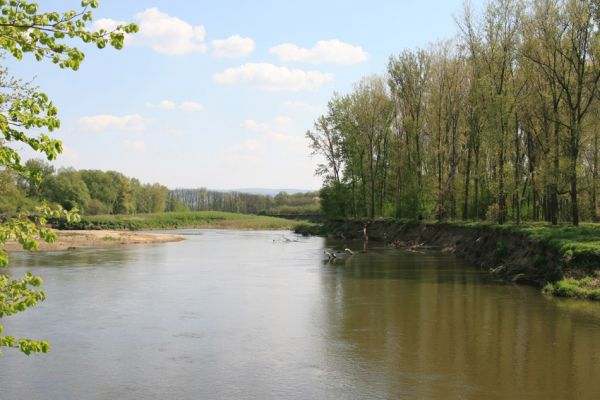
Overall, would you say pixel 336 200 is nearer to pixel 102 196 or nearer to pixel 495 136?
pixel 495 136

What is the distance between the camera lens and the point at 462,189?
175ft

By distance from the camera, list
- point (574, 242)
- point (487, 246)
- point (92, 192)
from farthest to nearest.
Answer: point (92, 192)
point (487, 246)
point (574, 242)

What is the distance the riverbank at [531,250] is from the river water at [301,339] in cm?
145

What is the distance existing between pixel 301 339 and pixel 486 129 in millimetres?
28118

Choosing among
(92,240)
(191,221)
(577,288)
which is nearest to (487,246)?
(577,288)

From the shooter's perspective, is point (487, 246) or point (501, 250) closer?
point (501, 250)

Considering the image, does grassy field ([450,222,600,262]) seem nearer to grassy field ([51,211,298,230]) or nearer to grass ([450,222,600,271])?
grass ([450,222,600,271])

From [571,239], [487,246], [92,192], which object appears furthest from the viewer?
[92,192]

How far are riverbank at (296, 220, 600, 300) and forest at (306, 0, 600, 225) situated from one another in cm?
239

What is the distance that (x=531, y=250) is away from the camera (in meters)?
30.0

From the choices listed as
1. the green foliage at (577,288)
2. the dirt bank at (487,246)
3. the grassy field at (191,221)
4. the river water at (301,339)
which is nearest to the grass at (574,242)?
the dirt bank at (487,246)

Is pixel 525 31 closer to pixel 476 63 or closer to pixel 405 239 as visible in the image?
pixel 476 63

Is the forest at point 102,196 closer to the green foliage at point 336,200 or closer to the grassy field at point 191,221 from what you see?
the grassy field at point 191,221

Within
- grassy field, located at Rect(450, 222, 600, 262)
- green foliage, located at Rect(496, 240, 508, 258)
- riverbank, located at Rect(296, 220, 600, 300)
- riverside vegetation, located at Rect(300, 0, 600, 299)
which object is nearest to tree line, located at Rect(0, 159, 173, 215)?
riverside vegetation, located at Rect(300, 0, 600, 299)
